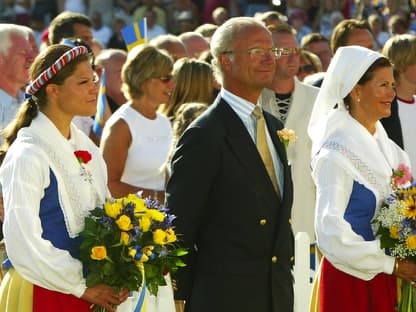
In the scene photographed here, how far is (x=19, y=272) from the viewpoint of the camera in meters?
5.60

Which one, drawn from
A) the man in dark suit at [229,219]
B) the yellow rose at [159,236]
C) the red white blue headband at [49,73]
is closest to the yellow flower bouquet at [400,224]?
the man in dark suit at [229,219]

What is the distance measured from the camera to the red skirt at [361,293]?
21.0 feet

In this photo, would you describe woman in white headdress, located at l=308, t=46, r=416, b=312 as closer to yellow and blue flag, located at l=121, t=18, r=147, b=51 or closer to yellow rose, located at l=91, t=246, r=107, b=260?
yellow rose, located at l=91, t=246, r=107, b=260

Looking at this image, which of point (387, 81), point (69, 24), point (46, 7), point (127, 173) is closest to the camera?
point (387, 81)

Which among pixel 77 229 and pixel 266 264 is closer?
pixel 77 229

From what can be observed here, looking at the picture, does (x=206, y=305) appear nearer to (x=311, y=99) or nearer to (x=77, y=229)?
(x=77, y=229)

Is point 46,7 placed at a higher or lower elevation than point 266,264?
lower

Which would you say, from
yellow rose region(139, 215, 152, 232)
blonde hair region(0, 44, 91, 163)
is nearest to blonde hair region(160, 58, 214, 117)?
blonde hair region(0, 44, 91, 163)

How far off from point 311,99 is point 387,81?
2035 mm

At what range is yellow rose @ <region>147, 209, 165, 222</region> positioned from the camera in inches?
226

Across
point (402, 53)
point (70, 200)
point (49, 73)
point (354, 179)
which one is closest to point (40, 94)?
point (49, 73)

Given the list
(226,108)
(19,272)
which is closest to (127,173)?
(226,108)

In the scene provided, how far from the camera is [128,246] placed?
566 cm

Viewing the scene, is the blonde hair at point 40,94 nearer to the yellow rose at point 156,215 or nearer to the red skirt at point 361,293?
the yellow rose at point 156,215
